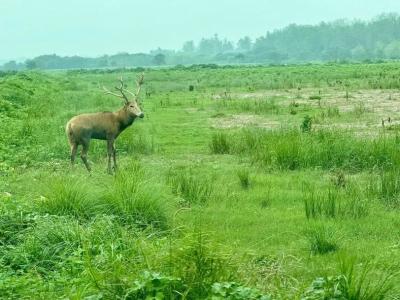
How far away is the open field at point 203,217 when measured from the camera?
605 cm

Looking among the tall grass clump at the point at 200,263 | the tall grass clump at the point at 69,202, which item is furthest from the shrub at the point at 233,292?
the tall grass clump at the point at 69,202

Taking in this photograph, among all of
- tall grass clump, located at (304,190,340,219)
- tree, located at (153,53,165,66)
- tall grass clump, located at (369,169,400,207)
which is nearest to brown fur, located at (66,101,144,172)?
tall grass clump, located at (304,190,340,219)

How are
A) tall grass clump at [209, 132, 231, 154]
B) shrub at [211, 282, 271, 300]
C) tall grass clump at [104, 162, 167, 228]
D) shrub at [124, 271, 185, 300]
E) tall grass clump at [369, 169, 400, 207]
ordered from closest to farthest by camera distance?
shrub at [211, 282, 271, 300] < shrub at [124, 271, 185, 300] < tall grass clump at [104, 162, 167, 228] < tall grass clump at [369, 169, 400, 207] < tall grass clump at [209, 132, 231, 154]

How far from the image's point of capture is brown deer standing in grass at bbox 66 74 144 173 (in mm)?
13750

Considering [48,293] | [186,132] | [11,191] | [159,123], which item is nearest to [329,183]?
[11,191]

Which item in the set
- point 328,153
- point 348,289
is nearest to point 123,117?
point 328,153

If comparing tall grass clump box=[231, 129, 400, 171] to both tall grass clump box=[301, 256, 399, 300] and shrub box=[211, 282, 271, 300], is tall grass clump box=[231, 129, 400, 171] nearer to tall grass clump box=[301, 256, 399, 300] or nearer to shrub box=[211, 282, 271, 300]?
tall grass clump box=[301, 256, 399, 300]

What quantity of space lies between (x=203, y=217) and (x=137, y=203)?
1.20 metres

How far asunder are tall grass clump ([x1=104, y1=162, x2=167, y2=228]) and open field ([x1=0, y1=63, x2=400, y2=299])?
2 centimetres

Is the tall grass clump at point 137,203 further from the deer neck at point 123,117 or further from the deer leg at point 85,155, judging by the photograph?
the deer neck at point 123,117

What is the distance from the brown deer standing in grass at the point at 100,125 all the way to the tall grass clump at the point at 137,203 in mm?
4167

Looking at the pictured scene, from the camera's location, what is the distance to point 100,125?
14039 millimetres

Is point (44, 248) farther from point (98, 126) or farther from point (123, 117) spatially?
point (123, 117)

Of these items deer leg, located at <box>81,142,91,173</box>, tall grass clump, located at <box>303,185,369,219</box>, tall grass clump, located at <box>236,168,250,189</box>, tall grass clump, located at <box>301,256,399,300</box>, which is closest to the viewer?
tall grass clump, located at <box>301,256,399,300</box>
